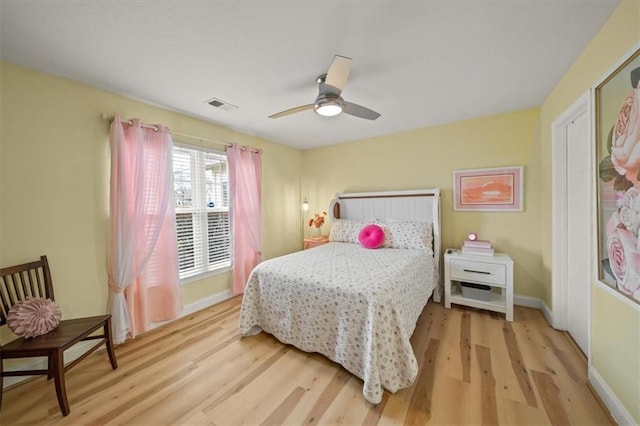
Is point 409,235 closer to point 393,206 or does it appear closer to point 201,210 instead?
point 393,206

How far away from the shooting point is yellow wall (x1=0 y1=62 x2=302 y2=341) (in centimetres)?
170

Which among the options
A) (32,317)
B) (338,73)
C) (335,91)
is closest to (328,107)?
(335,91)

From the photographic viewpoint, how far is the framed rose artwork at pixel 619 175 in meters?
1.18

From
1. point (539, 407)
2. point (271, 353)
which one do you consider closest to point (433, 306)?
point (539, 407)

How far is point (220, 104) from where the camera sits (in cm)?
248

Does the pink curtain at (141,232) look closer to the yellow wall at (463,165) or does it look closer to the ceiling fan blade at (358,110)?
the ceiling fan blade at (358,110)

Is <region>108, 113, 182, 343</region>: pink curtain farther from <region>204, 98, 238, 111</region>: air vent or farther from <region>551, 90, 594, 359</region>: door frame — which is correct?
<region>551, 90, 594, 359</region>: door frame

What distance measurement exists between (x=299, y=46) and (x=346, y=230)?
2.51 m

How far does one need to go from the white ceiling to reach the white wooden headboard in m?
1.27

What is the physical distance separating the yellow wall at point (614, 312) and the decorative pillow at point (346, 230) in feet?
7.63

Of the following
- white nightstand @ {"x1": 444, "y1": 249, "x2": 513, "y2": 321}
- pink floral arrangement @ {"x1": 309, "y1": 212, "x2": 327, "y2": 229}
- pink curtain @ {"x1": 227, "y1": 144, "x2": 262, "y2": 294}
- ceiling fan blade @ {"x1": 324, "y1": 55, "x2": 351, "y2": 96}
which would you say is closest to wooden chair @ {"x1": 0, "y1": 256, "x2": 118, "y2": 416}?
pink curtain @ {"x1": 227, "y1": 144, "x2": 262, "y2": 294}

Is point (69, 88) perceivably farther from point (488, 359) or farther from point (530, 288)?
point (530, 288)

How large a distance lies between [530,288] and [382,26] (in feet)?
10.6

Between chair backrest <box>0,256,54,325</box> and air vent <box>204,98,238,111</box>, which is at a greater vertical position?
air vent <box>204,98,238,111</box>
